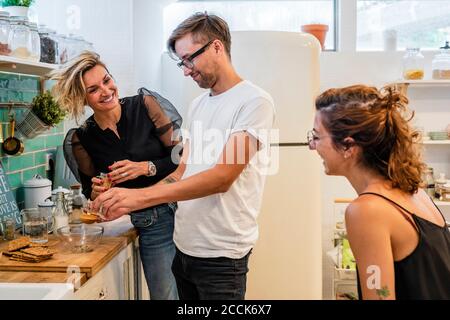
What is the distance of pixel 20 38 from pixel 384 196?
1.03m

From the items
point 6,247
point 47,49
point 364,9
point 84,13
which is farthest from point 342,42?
point 6,247

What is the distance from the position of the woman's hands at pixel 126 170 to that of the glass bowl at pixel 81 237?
16 centimetres

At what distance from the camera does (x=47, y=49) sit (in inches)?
59.6

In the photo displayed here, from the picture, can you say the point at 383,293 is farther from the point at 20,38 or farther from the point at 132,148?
the point at 20,38

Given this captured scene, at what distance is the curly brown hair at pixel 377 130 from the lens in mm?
775

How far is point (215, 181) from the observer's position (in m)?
1.04

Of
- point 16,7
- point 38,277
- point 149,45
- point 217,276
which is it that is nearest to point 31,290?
point 38,277

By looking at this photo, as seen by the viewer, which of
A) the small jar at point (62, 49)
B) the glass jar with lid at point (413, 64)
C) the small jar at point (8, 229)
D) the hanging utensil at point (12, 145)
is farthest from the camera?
the glass jar with lid at point (413, 64)

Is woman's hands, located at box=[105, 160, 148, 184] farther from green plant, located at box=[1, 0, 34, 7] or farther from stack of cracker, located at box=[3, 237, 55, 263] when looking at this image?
green plant, located at box=[1, 0, 34, 7]

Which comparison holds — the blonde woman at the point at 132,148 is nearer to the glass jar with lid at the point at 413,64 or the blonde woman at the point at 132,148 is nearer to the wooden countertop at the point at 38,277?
the wooden countertop at the point at 38,277

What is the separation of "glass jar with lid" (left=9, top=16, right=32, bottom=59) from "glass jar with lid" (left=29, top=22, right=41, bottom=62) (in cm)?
2

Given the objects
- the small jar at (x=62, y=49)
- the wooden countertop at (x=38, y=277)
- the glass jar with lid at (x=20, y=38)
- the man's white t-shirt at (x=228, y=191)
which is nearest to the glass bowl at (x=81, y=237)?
the wooden countertop at (x=38, y=277)

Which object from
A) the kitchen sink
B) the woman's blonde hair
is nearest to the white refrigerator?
the woman's blonde hair
